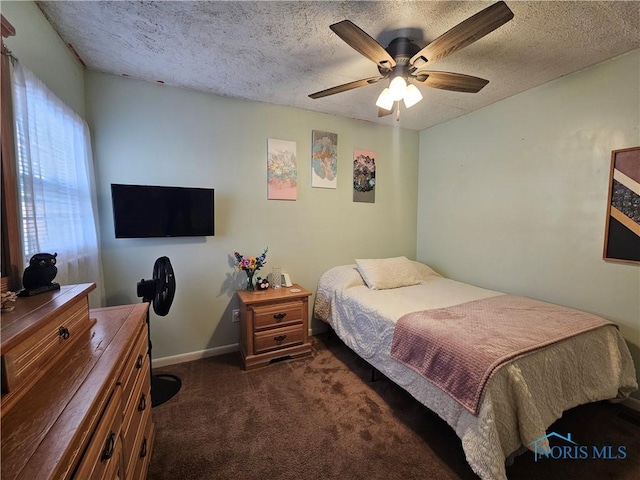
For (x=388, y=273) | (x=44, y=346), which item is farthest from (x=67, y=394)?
(x=388, y=273)

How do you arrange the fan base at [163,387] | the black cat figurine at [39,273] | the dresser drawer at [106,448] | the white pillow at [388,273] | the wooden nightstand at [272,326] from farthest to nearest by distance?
the white pillow at [388,273] → the wooden nightstand at [272,326] → the fan base at [163,387] → the black cat figurine at [39,273] → the dresser drawer at [106,448]

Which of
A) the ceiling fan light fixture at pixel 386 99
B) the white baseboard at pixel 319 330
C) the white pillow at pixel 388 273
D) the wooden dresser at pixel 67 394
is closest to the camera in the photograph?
the wooden dresser at pixel 67 394

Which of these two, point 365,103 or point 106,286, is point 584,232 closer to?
point 365,103

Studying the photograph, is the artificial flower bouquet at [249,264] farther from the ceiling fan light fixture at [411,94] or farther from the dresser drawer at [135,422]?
the ceiling fan light fixture at [411,94]

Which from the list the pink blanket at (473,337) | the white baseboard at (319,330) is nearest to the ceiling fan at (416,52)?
the pink blanket at (473,337)

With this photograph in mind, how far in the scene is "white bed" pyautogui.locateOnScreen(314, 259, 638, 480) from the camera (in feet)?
4.31

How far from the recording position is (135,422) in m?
1.22

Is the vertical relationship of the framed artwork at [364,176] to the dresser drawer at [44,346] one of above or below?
above

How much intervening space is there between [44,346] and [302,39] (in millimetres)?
2013

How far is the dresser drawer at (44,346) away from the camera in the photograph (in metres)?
0.72

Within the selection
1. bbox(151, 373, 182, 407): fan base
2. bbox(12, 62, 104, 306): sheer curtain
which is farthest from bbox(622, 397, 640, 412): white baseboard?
bbox(12, 62, 104, 306): sheer curtain

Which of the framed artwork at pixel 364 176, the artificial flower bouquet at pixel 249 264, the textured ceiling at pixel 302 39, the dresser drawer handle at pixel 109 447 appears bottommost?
the dresser drawer handle at pixel 109 447

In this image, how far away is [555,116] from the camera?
2281 millimetres

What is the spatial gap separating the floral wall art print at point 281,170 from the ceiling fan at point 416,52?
949 mm
